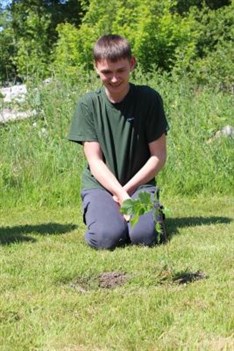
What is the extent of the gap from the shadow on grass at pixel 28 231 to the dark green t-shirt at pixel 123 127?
0.50 metres

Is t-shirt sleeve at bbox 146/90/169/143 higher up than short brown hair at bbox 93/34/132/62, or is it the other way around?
short brown hair at bbox 93/34/132/62

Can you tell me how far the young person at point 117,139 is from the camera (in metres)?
4.48

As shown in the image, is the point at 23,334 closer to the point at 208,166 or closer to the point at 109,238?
the point at 109,238

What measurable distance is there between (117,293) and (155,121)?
6.06 ft

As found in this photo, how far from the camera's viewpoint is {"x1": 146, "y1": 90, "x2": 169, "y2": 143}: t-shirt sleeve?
4699 millimetres

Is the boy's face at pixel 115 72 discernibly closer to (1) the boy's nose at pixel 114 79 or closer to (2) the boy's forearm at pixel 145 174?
(1) the boy's nose at pixel 114 79

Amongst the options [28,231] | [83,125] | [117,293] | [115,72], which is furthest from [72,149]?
[117,293]

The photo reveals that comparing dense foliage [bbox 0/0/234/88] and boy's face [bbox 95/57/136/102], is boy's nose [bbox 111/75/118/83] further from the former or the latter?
dense foliage [bbox 0/0/234/88]

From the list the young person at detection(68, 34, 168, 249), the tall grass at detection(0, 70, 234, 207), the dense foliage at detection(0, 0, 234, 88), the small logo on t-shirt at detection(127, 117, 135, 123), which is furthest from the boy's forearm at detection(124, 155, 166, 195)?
the dense foliage at detection(0, 0, 234, 88)

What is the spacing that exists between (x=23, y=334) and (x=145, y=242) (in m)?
1.77

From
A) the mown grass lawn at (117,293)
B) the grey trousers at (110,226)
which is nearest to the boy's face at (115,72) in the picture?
the grey trousers at (110,226)

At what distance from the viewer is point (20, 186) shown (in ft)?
21.1

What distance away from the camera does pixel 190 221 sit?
5.16 m

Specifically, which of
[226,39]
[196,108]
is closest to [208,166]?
[196,108]
